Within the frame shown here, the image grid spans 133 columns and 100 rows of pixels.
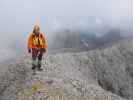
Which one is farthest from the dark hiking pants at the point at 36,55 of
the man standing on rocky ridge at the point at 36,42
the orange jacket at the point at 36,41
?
the orange jacket at the point at 36,41

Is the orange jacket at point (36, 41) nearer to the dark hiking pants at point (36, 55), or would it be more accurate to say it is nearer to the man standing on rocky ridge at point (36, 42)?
the man standing on rocky ridge at point (36, 42)

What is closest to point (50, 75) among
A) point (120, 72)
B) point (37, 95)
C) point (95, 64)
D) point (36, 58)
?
point (36, 58)

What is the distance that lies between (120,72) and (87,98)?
50673 mm

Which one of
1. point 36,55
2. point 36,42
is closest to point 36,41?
point 36,42

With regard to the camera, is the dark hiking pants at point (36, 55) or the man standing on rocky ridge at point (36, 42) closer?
the man standing on rocky ridge at point (36, 42)

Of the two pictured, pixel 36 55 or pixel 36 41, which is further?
pixel 36 55

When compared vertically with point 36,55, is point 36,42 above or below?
above

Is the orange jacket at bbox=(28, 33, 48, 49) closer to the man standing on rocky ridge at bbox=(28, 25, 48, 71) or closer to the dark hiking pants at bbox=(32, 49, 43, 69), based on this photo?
the man standing on rocky ridge at bbox=(28, 25, 48, 71)

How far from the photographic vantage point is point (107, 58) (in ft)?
294

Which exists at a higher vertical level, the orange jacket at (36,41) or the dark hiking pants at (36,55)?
the orange jacket at (36,41)

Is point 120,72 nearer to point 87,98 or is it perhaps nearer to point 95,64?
point 95,64

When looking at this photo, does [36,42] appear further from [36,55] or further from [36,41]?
[36,55]

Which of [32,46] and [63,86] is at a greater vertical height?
[32,46]

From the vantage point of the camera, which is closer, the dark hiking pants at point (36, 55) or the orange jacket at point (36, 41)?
the orange jacket at point (36, 41)
